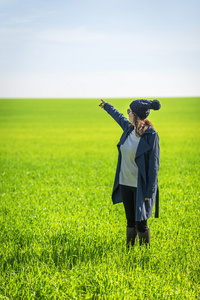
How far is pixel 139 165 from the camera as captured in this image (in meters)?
4.98

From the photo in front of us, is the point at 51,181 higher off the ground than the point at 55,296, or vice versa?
the point at 51,181

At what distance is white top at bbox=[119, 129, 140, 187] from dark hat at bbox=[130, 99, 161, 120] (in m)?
0.33

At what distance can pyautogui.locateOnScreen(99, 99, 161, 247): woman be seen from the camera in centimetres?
494

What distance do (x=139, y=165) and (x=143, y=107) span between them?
0.91m

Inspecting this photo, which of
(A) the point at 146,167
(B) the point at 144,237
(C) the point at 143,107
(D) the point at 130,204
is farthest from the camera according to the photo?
(B) the point at 144,237

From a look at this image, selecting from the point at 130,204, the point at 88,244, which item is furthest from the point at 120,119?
the point at 88,244

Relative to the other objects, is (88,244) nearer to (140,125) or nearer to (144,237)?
(144,237)

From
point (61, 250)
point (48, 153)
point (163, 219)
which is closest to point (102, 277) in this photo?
point (61, 250)

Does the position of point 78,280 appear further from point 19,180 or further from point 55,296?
point 19,180

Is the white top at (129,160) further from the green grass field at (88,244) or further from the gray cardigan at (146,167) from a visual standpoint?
the green grass field at (88,244)

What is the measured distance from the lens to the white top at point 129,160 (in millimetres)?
5074

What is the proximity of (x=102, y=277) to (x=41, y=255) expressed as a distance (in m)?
1.46

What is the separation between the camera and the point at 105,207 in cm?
863

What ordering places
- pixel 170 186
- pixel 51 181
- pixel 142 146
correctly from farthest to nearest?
pixel 51 181 < pixel 170 186 < pixel 142 146
